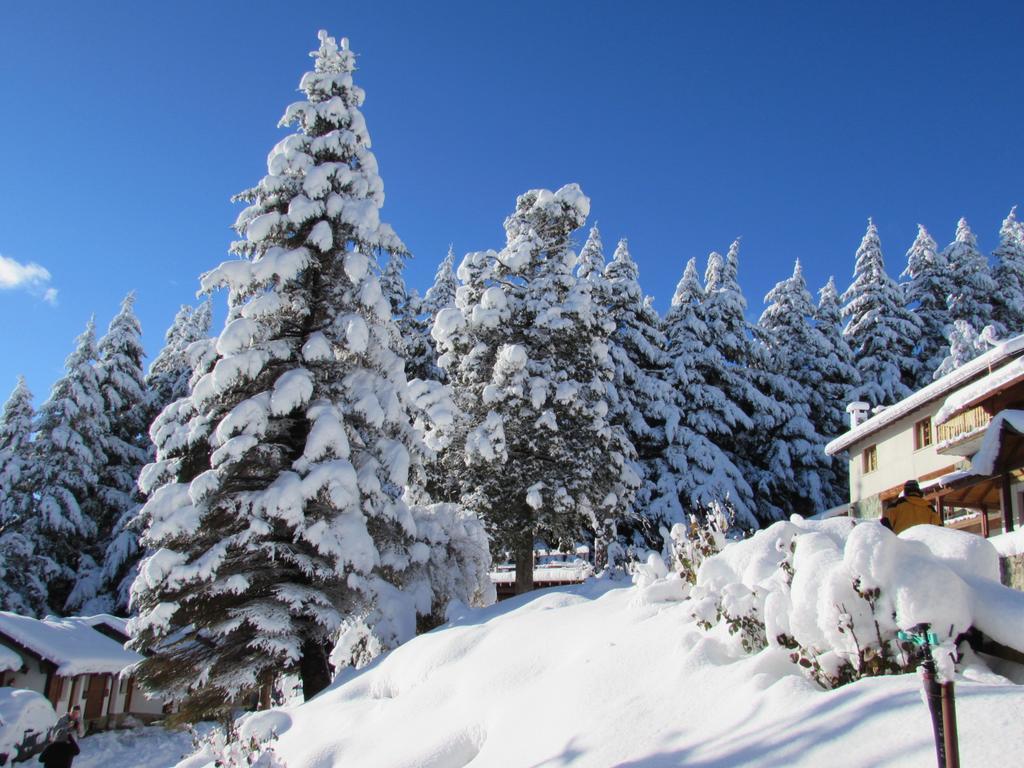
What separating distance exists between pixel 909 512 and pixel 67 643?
26.0m

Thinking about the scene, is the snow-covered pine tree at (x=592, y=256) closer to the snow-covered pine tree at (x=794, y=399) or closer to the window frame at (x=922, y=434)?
the snow-covered pine tree at (x=794, y=399)

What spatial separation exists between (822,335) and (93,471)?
32751 millimetres

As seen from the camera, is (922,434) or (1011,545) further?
(922,434)

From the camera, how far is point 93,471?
102 ft

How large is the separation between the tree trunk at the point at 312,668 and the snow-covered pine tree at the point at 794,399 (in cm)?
2235

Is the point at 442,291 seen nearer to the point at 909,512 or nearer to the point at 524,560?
the point at 524,560

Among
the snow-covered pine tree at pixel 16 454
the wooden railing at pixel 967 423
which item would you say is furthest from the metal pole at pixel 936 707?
the snow-covered pine tree at pixel 16 454

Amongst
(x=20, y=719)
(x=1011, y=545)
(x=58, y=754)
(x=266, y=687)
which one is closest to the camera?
(x=1011, y=545)

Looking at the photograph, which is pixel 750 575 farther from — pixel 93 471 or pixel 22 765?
pixel 93 471

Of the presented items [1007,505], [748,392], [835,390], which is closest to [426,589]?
[1007,505]

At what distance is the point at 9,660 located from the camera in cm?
2325

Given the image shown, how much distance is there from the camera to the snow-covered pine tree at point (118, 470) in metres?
30.0

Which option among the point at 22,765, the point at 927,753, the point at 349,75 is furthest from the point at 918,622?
the point at 22,765

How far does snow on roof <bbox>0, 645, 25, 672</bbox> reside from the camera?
23047 millimetres
